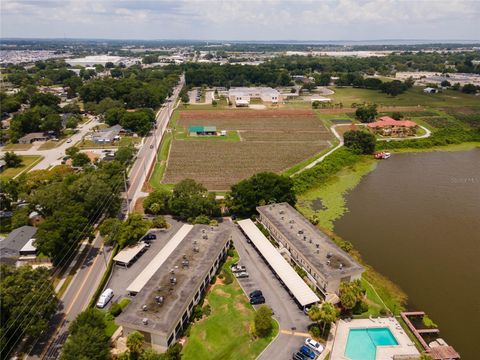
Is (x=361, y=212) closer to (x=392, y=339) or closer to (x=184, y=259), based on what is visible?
(x=392, y=339)

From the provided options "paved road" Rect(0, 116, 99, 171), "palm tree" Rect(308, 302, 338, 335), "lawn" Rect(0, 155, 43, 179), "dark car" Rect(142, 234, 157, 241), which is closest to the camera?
"palm tree" Rect(308, 302, 338, 335)

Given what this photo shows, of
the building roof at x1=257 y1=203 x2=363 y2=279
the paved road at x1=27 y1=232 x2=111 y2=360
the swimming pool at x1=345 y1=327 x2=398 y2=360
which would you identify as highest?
the building roof at x1=257 y1=203 x2=363 y2=279

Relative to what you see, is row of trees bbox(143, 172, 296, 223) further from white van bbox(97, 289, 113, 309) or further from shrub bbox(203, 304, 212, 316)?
shrub bbox(203, 304, 212, 316)

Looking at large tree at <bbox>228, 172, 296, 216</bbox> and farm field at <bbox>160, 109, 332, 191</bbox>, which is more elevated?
large tree at <bbox>228, 172, 296, 216</bbox>

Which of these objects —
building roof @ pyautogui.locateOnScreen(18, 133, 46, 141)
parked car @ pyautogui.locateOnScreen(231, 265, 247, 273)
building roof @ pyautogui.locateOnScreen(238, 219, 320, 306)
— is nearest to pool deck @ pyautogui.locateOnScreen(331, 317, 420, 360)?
building roof @ pyautogui.locateOnScreen(238, 219, 320, 306)

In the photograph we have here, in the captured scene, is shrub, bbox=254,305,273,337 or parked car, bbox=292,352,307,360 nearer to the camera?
parked car, bbox=292,352,307,360

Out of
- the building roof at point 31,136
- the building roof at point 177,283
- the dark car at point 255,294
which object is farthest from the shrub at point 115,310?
the building roof at point 31,136

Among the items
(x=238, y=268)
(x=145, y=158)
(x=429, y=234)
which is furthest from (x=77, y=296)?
(x=429, y=234)
